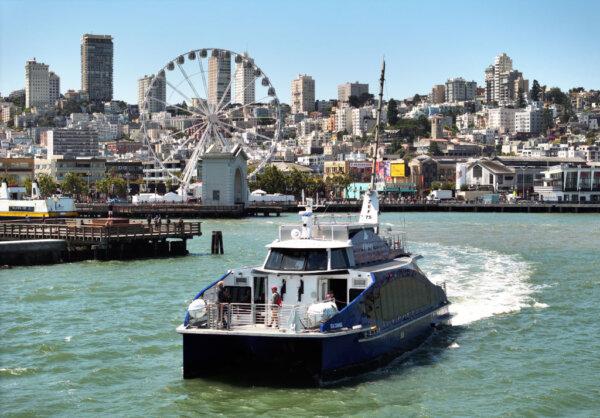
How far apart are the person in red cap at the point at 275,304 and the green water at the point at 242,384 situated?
186cm

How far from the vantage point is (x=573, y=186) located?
561 feet

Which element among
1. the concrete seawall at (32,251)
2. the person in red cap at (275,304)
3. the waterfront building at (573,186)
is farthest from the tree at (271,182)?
the person in red cap at (275,304)

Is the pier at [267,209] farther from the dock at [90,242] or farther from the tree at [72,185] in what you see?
the dock at [90,242]

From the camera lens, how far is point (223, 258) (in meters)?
60.2

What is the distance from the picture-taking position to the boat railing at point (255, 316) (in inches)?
996

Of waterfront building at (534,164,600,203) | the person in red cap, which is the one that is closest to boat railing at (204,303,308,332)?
the person in red cap

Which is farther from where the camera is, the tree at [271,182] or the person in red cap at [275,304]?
the tree at [271,182]

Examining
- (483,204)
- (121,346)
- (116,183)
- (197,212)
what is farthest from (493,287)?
(116,183)

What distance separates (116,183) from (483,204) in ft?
222

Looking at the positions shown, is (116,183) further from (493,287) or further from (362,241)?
(362,241)

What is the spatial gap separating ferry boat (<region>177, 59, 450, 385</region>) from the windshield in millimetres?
27

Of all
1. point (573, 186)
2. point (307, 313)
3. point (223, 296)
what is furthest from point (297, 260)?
point (573, 186)

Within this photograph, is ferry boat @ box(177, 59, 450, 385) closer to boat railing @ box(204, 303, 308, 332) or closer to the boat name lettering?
boat railing @ box(204, 303, 308, 332)

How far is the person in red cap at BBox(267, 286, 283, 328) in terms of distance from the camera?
2602 cm
